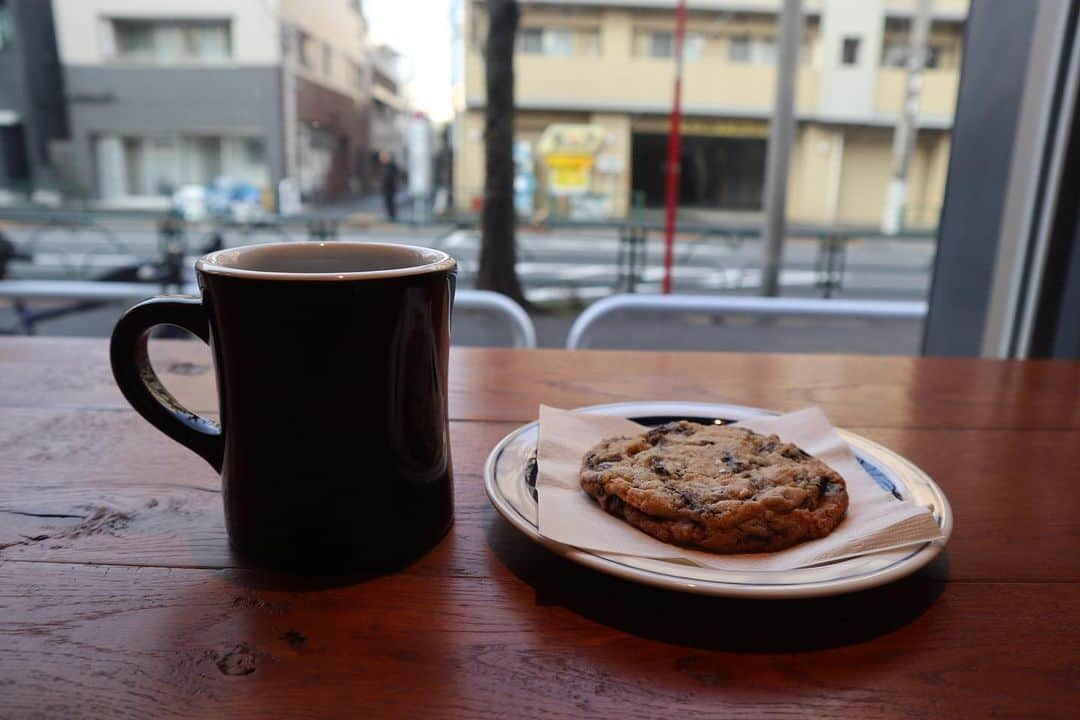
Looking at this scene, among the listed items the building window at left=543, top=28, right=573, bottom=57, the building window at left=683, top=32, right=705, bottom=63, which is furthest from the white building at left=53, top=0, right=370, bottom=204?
the building window at left=683, top=32, right=705, bottom=63

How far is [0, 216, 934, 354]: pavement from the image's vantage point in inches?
181

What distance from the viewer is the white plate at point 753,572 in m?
0.41

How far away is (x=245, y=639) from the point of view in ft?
1.36

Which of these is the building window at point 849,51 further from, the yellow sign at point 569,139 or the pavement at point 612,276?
the pavement at point 612,276

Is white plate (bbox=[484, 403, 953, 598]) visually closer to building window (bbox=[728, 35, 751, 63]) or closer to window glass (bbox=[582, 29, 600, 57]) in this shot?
window glass (bbox=[582, 29, 600, 57])

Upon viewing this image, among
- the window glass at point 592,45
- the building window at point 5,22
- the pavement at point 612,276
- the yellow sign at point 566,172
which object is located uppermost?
the window glass at point 592,45

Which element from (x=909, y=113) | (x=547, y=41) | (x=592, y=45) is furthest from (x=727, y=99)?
(x=547, y=41)

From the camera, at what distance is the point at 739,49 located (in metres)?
13.1

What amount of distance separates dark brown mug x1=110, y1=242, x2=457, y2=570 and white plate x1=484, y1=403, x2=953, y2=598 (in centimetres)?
7

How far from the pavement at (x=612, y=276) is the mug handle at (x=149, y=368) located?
253cm

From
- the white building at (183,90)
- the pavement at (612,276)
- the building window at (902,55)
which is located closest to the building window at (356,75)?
the white building at (183,90)

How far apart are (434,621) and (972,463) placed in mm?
566

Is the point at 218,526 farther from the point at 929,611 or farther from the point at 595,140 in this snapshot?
the point at 595,140

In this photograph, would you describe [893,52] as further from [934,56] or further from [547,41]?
[547,41]
